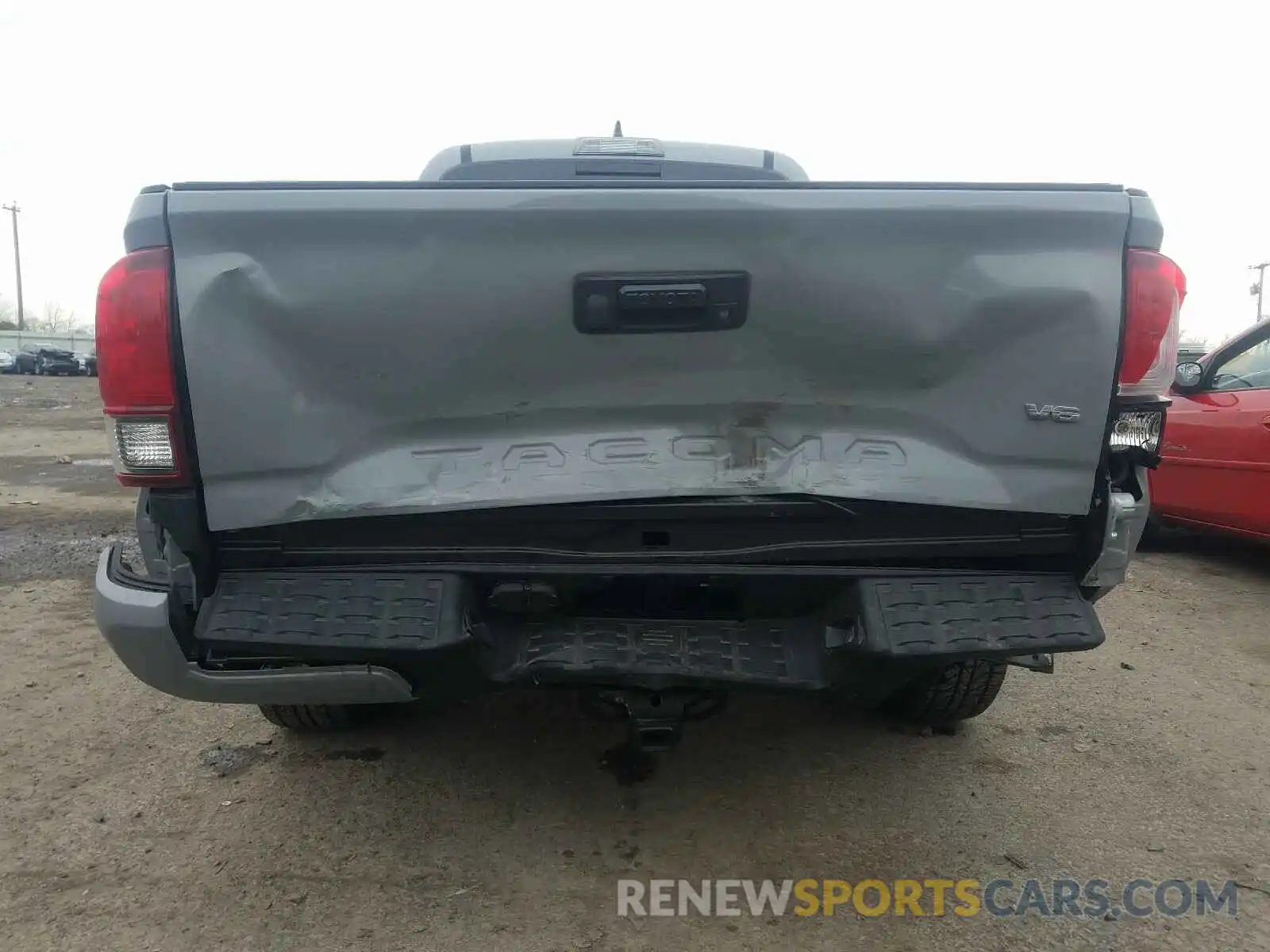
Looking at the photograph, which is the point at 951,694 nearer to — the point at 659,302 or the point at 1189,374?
the point at 659,302

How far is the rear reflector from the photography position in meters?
2.12

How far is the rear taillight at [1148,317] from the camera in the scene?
2043 millimetres

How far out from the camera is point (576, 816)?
267 cm

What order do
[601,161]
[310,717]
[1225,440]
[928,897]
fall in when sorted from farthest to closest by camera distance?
[1225,440] → [601,161] → [310,717] → [928,897]

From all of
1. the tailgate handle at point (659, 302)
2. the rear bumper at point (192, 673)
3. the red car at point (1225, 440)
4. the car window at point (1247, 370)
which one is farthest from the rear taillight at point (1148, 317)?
the car window at point (1247, 370)

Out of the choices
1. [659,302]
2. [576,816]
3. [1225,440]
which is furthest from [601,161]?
[1225,440]

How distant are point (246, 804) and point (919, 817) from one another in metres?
2.18

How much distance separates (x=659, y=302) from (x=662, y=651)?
0.85 metres

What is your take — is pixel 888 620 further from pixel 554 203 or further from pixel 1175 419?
pixel 1175 419

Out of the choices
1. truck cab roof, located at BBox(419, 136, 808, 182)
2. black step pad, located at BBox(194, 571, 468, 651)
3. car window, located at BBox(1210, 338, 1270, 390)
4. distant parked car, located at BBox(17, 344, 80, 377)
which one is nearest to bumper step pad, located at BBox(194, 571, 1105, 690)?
black step pad, located at BBox(194, 571, 468, 651)

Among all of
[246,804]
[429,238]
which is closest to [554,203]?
[429,238]

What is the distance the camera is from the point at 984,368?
2.08 metres

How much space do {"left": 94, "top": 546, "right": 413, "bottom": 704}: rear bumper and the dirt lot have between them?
643mm

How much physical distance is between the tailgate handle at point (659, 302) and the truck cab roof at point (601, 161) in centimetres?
155
